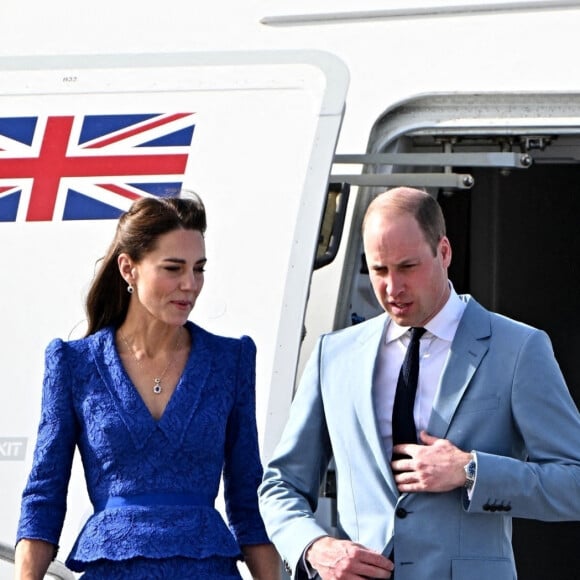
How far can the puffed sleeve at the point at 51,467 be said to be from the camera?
271 cm

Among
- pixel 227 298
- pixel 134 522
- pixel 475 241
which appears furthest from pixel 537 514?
pixel 475 241

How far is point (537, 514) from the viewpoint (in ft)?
8.13

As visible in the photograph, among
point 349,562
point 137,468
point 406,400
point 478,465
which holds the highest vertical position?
point 406,400

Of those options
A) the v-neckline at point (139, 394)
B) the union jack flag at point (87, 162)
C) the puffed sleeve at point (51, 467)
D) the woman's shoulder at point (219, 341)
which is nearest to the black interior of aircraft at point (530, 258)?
the union jack flag at point (87, 162)

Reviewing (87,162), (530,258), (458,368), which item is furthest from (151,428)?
(530,258)

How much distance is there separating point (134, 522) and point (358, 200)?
1454mm

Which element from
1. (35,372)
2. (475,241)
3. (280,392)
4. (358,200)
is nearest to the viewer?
(280,392)

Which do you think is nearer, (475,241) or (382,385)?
(382,385)

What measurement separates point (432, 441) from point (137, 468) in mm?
602

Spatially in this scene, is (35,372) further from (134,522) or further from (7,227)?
(134,522)

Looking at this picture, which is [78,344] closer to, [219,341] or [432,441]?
[219,341]

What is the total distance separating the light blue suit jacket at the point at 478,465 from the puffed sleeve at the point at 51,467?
412mm

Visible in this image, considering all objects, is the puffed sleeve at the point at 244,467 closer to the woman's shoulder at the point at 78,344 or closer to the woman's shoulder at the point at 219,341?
the woman's shoulder at the point at 219,341

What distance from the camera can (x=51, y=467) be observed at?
2.72m
